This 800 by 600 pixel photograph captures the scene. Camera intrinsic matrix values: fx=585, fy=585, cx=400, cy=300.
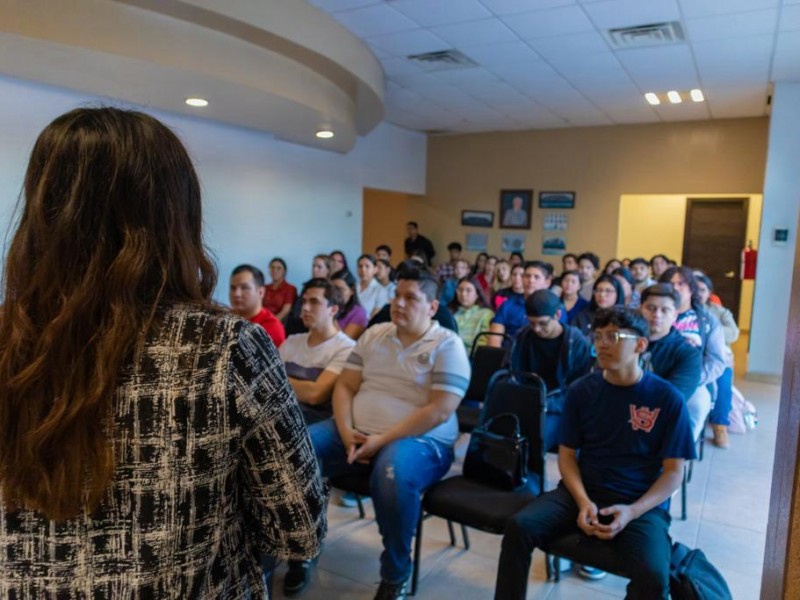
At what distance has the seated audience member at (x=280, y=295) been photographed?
6.36 metres

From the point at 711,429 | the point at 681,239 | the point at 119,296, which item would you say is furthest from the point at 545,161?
the point at 119,296

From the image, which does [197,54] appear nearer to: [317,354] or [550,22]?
[317,354]

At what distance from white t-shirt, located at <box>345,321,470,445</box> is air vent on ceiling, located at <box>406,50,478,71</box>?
371 centimetres

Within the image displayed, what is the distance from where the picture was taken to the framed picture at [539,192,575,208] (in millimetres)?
9195

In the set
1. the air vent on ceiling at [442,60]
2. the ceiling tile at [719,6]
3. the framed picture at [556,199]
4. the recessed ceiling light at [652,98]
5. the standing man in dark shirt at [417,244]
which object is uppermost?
the recessed ceiling light at [652,98]

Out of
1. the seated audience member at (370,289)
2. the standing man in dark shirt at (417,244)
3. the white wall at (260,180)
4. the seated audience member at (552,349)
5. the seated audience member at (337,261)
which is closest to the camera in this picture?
the seated audience member at (552,349)

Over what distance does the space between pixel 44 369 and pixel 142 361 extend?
114mm

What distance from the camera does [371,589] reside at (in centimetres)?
239

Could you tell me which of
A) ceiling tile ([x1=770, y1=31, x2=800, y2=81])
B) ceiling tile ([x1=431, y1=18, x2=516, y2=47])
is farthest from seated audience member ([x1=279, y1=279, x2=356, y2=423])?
ceiling tile ([x1=770, y1=31, x2=800, y2=81])

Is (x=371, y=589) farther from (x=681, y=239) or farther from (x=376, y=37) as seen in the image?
(x=681, y=239)

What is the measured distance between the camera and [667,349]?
3.05m

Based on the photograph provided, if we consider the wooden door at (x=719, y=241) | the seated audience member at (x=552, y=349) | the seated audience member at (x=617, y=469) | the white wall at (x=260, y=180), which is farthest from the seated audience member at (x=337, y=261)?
the wooden door at (x=719, y=241)

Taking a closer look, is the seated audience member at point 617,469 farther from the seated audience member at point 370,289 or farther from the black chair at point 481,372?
the seated audience member at point 370,289

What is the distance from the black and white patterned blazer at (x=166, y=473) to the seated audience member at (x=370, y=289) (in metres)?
5.24
